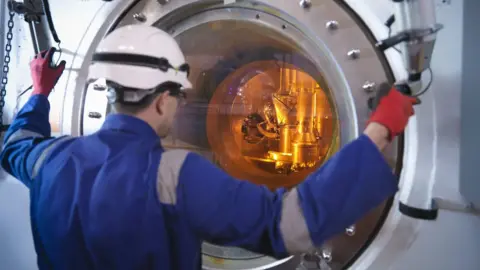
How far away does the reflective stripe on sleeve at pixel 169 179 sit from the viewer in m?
0.71

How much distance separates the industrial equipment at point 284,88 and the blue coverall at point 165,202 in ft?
0.73

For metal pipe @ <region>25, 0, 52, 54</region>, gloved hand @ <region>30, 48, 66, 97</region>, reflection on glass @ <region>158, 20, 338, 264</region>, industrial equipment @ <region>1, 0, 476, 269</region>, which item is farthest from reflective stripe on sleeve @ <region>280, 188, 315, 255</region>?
metal pipe @ <region>25, 0, 52, 54</region>

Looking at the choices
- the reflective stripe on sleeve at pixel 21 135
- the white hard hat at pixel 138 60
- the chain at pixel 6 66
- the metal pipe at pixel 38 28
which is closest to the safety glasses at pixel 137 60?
the white hard hat at pixel 138 60

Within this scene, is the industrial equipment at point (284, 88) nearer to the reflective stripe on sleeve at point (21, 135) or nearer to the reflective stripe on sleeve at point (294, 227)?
the reflective stripe on sleeve at point (21, 135)

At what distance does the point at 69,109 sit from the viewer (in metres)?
1.19

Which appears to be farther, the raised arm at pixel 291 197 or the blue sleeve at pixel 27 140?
the blue sleeve at pixel 27 140

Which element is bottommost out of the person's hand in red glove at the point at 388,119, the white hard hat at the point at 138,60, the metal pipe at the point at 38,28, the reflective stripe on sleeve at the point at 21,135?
the reflective stripe on sleeve at the point at 21,135

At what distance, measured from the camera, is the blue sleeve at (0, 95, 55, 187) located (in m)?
0.91

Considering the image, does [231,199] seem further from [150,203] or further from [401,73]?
[401,73]

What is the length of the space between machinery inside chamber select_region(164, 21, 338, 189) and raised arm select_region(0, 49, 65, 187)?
0.35 metres

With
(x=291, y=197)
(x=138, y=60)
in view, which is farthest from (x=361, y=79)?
(x=138, y=60)

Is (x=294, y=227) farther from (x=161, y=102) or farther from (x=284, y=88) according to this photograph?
(x=284, y=88)

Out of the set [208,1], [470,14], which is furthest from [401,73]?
[208,1]

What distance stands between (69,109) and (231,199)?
0.71m
